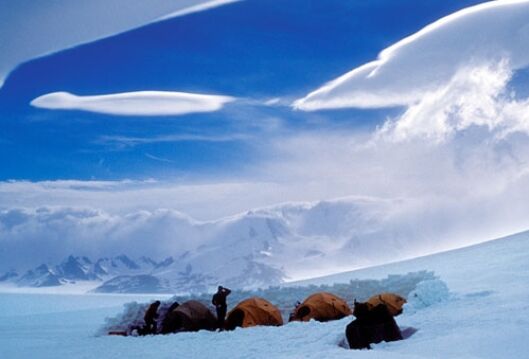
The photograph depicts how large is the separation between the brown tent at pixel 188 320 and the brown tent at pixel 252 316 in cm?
73

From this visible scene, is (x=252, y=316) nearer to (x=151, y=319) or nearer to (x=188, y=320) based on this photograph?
(x=188, y=320)

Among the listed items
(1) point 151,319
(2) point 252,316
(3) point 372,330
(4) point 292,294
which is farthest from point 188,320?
(3) point 372,330

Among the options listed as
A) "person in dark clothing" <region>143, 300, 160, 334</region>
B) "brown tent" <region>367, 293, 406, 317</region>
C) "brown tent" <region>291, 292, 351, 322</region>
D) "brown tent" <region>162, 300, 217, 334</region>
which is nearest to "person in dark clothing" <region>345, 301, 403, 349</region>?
"brown tent" <region>367, 293, 406, 317</region>

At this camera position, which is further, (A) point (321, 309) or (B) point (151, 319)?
(B) point (151, 319)

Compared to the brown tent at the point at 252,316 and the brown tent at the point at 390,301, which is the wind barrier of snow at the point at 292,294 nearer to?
the brown tent at the point at 252,316

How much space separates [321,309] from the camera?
17.8 meters

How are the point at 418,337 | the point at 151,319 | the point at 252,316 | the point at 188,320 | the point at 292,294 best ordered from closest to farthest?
the point at 418,337 < the point at 252,316 < the point at 188,320 < the point at 151,319 < the point at 292,294

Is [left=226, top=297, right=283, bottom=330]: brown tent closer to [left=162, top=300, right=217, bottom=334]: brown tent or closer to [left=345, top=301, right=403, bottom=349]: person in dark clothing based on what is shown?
[left=162, top=300, right=217, bottom=334]: brown tent

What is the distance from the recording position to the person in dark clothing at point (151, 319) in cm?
1886

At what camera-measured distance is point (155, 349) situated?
49.5 ft

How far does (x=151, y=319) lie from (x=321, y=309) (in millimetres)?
5484

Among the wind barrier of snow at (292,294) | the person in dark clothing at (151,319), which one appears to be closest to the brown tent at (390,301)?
the wind barrier of snow at (292,294)

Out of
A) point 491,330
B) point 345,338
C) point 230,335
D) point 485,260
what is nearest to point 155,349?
point 230,335

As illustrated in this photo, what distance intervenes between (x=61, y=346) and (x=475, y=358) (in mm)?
12551
